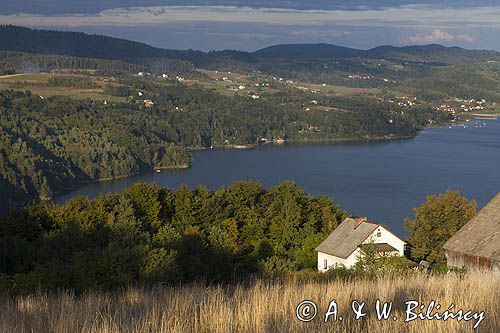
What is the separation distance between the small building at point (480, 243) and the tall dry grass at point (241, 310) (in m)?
5.94

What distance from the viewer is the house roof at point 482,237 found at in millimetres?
10094

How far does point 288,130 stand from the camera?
86.3 meters

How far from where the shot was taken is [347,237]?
59.3 ft

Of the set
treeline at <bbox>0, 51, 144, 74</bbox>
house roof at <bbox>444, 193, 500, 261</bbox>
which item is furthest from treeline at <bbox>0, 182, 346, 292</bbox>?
treeline at <bbox>0, 51, 144, 74</bbox>

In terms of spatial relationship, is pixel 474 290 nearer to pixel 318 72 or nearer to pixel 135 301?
pixel 135 301

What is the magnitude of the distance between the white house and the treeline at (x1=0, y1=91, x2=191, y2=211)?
2868 centimetres

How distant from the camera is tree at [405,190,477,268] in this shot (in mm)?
19156

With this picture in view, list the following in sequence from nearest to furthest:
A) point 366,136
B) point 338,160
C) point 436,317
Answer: point 436,317 → point 338,160 → point 366,136

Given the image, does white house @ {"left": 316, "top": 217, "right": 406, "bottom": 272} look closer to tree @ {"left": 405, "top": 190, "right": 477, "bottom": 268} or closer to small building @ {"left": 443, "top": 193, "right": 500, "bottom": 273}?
tree @ {"left": 405, "top": 190, "right": 477, "bottom": 268}

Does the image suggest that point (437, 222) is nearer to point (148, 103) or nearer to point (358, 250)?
point (358, 250)

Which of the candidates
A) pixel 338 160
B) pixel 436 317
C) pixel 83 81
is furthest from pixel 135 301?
pixel 83 81

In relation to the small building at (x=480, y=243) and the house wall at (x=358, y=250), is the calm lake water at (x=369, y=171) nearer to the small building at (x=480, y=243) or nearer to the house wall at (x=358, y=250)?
the house wall at (x=358, y=250)

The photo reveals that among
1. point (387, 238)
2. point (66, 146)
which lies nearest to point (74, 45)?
point (66, 146)

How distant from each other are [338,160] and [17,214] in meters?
44.9
